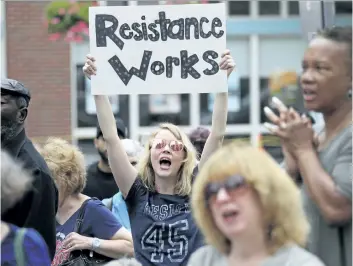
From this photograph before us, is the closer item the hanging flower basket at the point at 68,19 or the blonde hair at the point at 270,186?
the blonde hair at the point at 270,186

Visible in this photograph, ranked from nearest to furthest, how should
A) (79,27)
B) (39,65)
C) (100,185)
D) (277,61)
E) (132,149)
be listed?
(132,149), (100,185), (79,27), (39,65), (277,61)

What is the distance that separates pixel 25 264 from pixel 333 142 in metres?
1.36

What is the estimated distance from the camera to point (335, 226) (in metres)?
3.48

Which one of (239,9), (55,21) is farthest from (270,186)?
(239,9)

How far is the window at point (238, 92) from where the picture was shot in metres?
15.6

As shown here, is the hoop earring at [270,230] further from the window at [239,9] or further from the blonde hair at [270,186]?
the window at [239,9]

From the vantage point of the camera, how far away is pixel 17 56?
14945 mm

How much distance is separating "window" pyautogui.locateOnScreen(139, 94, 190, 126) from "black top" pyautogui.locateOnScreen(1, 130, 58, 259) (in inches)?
416

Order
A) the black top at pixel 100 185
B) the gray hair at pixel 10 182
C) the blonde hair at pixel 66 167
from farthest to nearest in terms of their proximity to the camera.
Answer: the black top at pixel 100 185
the blonde hair at pixel 66 167
the gray hair at pixel 10 182

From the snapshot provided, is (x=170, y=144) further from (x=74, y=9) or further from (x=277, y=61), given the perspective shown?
(x=277, y=61)

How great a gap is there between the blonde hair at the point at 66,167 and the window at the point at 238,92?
31.9 feet

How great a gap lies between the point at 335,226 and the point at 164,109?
39.9ft

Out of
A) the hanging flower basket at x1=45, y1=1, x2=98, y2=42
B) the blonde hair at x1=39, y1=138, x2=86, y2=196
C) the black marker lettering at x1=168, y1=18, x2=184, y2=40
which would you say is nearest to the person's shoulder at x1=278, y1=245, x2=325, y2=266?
the black marker lettering at x1=168, y1=18, x2=184, y2=40

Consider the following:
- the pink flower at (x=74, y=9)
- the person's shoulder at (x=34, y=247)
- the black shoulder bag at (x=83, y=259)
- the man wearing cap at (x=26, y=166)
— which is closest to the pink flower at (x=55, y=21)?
the pink flower at (x=74, y=9)
